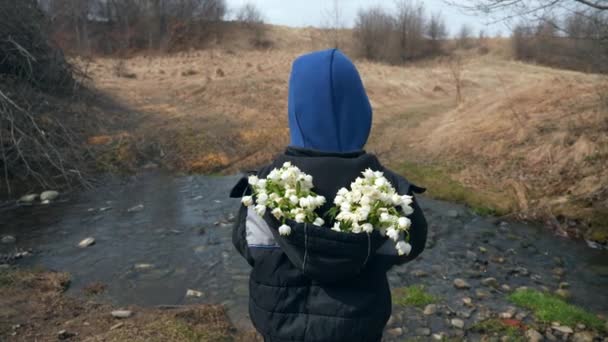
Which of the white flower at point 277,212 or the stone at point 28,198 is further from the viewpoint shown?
the stone at point 28,198

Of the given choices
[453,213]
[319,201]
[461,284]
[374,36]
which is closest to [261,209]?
[319,201]

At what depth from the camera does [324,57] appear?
259 cm

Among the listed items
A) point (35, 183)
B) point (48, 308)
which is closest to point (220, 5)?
point (35, 183)

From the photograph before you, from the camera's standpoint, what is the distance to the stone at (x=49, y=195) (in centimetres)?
847

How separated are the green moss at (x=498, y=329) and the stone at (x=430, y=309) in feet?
1.37

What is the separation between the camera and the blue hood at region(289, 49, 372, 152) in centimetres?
256

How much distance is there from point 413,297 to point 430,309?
0.25m

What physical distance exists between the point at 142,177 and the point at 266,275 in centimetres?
817

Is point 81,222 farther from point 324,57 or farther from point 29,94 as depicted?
point 324,57

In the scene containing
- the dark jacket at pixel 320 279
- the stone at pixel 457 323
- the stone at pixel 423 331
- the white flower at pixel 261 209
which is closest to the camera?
the white flower at pixel 261 209

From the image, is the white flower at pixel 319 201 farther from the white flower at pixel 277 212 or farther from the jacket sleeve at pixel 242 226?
the jacket sleeve at pixel 242 226

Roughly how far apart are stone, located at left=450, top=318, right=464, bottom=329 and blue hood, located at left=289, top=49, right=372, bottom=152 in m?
2.89

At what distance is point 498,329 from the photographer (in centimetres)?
471

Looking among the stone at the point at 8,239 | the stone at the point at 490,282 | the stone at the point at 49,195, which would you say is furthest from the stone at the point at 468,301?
the stone at the point at 49,195
